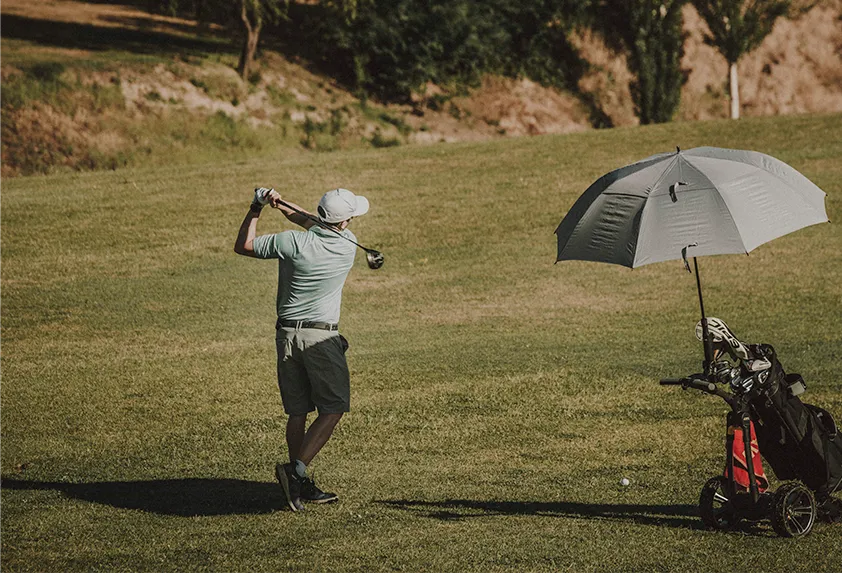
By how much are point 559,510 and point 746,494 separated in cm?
135

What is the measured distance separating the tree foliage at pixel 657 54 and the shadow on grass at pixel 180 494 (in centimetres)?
3169

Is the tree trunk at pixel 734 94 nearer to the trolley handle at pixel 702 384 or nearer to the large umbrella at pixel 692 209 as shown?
the large umbrella at pixel 692 209

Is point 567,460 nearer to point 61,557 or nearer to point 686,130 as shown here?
point 61,557

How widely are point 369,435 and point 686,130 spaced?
1938 centimetres

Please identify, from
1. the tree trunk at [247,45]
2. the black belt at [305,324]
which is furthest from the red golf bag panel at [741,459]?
the tree trunk at [247,45]

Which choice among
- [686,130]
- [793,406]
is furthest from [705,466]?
[686,130]

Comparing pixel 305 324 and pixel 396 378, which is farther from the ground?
pixel 305 324

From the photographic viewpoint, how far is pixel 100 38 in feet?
108

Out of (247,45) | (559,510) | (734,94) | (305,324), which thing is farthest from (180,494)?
(734,94)

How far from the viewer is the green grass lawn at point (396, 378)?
23.5 feet

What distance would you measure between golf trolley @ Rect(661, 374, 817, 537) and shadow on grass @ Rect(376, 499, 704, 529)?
13.0 inches

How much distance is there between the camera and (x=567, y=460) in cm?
918

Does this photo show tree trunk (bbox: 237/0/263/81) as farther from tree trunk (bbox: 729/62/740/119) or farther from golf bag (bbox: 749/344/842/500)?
golf bag (bbox: 749/344/842/500)

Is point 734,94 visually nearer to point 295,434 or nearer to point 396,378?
point 396,378
